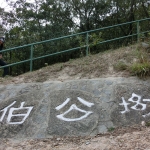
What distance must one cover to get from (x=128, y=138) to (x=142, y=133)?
0.89 ft

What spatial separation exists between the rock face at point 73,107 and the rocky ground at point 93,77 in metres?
0.20

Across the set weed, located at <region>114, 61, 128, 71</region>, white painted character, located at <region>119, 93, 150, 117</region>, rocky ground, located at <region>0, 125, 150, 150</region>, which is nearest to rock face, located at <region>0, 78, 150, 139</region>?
white painted character, located at <region>119, 93, 150, 117</region>

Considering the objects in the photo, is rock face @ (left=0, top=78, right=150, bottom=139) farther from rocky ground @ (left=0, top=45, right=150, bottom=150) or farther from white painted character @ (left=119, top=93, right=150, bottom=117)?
rocky ground @ (left=0, top=45, right=150, bottom=150)

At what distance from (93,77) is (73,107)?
52.5 inches

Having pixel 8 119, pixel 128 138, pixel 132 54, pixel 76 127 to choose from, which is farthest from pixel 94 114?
pixel 132 54

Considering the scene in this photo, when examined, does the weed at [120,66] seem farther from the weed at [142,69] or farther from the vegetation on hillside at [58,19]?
the vegetation on hillside at [58,19]

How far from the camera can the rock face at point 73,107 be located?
474 centimetres

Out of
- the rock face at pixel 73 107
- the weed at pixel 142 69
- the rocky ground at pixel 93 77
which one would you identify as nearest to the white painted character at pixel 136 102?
the rock face at pixel 73 107

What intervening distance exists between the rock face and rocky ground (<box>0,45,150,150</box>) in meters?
0.20

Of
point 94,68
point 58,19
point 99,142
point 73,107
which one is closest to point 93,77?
point 94,68

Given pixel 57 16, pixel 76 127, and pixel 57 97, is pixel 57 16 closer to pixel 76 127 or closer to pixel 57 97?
pixel 57 97

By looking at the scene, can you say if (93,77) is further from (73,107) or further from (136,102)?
(136,102)

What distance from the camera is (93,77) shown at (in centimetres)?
630

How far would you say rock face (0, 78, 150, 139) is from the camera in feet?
15.5
